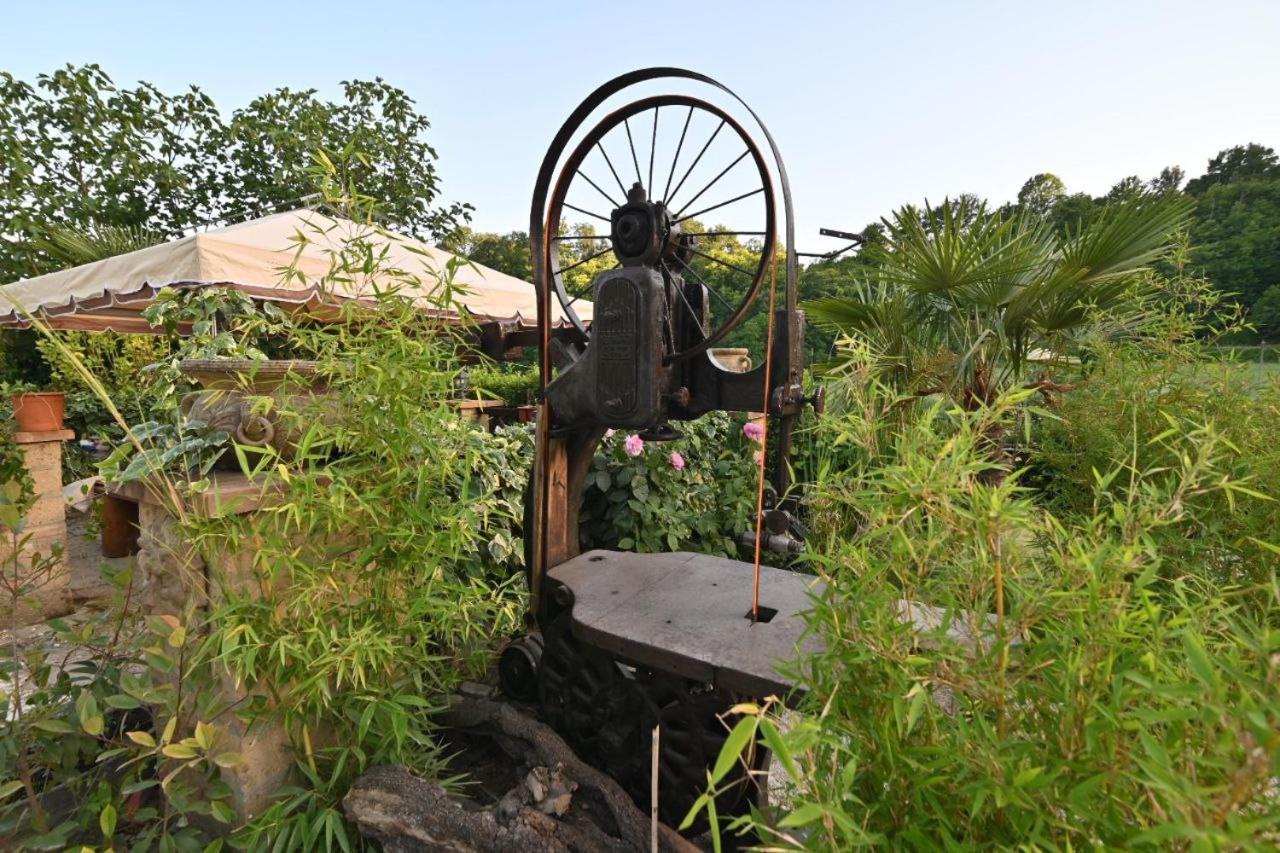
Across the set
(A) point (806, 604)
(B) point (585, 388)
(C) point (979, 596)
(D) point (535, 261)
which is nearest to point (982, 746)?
(C) point (979, 596)

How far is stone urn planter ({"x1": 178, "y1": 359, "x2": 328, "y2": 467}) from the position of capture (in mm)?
1379

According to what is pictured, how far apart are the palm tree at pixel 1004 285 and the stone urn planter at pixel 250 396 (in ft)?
7.28

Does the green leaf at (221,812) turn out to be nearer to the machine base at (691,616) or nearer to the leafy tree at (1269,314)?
the machine base at (691,616)

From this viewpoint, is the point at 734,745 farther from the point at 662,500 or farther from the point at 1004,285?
the point at 1004,285

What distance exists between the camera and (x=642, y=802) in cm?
165

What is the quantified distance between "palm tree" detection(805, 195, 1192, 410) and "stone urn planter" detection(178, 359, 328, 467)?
222 centimetres

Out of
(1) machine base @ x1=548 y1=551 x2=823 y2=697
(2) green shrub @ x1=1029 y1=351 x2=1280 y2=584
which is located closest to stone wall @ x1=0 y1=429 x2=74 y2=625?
(1) machine base @ x1=548 y1=551 x2=823 y2=697

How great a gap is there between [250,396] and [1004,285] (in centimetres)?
332

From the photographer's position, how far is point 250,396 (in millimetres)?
1405

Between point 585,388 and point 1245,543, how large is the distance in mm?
1756

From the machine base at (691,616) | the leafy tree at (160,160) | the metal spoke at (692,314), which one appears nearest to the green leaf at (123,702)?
the machine base at (691,616)

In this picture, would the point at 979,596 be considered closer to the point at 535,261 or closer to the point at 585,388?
the point at 585,388

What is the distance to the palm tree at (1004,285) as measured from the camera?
2658mm

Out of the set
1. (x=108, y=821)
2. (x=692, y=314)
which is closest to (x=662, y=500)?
(x=692, y=314)
